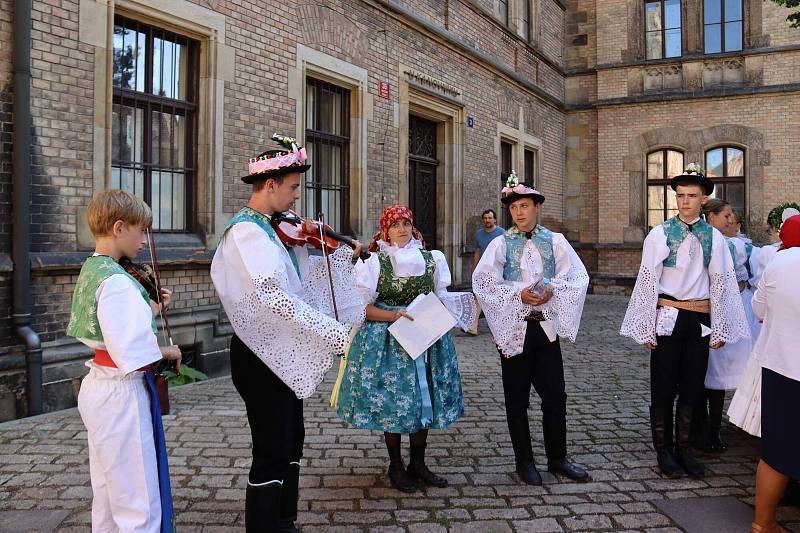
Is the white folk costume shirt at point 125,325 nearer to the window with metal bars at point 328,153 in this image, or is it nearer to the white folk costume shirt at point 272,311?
A: the white folk costume shirt at point 272,311

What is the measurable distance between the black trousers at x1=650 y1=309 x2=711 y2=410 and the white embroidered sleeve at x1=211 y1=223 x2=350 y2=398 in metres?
2.52

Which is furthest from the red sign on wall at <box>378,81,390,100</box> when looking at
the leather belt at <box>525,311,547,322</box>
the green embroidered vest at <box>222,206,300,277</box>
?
the green embroidered vest at <box>222,206,300,277</box>

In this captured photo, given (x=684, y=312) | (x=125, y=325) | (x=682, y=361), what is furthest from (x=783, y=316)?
(x=125, y=325)

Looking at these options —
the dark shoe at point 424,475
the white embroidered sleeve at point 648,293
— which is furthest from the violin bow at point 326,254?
the white embroidered sleeve at point 648,293

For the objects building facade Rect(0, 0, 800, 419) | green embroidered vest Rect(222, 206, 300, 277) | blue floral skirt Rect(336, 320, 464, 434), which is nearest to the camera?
green embroidered vest Rect(222, 206, 300, 277)

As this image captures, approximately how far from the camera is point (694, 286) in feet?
14.5

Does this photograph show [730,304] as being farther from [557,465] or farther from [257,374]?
[257,374]

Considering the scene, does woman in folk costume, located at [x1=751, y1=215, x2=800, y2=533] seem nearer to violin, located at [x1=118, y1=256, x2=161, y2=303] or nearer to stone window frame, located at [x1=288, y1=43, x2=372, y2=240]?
violin, located at [x1=118, y1=256, x2=161, y2=303]

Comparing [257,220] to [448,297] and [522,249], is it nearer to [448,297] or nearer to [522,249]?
[448,297]

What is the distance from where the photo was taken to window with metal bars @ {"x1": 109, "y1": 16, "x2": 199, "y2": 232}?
6750 millimetres

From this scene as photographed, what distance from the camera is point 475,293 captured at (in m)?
4.57

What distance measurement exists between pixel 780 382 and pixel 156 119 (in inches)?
250

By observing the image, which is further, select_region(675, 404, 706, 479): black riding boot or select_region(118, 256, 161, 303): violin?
select_region(675, 404, 706, 479): black riding boot

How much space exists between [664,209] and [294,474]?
16.2 m
